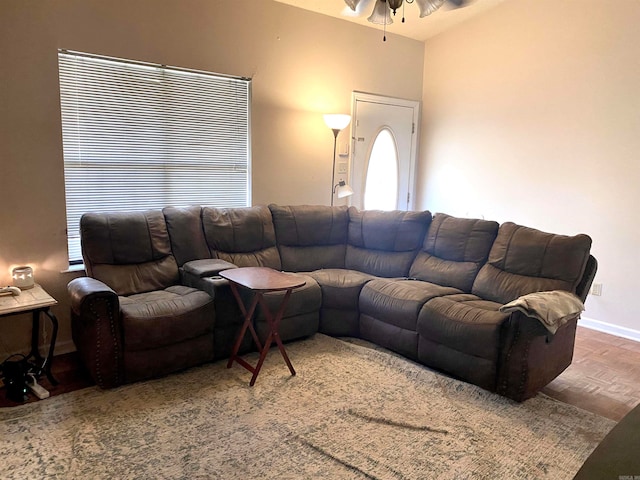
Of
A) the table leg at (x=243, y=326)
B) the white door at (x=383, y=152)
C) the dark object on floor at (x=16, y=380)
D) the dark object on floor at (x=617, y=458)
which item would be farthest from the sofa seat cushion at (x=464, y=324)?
the dark object on floor at (x=16, y=380)

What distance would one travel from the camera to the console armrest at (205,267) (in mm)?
3219

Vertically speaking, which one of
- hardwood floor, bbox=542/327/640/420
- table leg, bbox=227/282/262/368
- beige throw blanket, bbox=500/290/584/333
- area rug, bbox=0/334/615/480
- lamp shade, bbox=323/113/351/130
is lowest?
hardwood floor, bbox=542/327/640/420

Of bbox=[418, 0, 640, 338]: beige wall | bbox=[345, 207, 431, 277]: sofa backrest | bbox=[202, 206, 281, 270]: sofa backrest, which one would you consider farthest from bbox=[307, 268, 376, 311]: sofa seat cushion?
bbox=[418, 0, 640, 338]: beige wall

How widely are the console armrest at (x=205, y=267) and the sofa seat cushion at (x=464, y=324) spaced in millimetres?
1477

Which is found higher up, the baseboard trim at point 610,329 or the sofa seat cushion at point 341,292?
the sofa seat cushion at point 341,292

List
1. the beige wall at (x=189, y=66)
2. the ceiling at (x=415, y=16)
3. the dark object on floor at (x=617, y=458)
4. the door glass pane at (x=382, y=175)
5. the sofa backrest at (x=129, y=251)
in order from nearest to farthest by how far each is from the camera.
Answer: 1. the dark object on floor at (x=617, y=458)
2. the beige wall at (x=189, y=66)
3. the sofa backrest at (x=129, y=251)
4. the ceiling at (x=415, y=16)
5. the door glass pane at (x=382, y=175)

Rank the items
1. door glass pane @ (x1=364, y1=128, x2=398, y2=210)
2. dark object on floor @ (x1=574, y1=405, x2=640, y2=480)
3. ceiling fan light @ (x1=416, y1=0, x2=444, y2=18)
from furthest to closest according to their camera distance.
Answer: door glass pane @ (x1=364, y1=128, x2=398, y2=210) < ceiling fan light @ (x1=416, y1=0, x2=444, y2=18) < dark object on floor @ (x1=574, y1=405, x2=640, y2=480)

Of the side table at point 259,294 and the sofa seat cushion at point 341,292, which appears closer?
the side table at point 259,294

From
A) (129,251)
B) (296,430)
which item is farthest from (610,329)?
(129,251)

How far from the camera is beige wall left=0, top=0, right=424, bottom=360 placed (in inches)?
120

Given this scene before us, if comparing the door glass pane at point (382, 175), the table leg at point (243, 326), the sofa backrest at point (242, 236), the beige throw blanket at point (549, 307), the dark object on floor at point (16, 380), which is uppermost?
the door glass pane at point (382, 175)

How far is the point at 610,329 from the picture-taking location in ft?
13.5

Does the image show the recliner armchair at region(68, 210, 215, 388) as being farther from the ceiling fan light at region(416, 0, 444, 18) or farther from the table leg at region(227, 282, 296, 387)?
the ceiling fan light at region(416, 0, 444, 18)

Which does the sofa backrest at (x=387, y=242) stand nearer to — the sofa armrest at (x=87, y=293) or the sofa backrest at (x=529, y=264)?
the sofa backrest at (x=529, y=264)
